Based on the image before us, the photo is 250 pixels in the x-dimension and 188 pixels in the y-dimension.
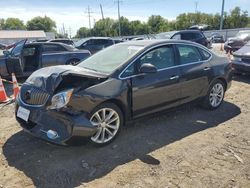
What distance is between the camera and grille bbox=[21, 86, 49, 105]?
4.30m

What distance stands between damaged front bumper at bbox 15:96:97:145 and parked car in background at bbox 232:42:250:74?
6.75m

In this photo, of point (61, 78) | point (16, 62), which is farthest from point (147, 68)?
point (16, 62)

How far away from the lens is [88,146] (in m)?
4.55

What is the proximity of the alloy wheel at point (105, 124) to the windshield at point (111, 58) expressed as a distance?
27.1 inches

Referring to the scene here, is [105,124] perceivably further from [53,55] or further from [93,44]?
[93,44]

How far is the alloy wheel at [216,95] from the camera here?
641 cm

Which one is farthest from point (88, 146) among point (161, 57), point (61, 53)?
point (61, 53)

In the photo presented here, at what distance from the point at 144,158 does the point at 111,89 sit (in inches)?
44.0

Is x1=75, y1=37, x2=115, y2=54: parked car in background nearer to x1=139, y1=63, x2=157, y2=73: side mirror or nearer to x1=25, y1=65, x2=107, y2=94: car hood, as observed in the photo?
x1=139, y1=63, x2=157, y2=73: side mirror

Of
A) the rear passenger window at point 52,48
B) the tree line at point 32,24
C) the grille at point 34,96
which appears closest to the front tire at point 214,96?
the grille at point 34,96

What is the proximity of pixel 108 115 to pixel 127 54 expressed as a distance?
1195 millimetres

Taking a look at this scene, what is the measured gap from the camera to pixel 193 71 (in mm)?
5793

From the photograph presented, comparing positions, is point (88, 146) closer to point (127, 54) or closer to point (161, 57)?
point (127, 54)

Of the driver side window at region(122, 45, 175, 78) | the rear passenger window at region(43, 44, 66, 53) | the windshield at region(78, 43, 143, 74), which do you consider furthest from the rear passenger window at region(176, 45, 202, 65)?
the rear passenger window at region(43, 44, 66, 53)
